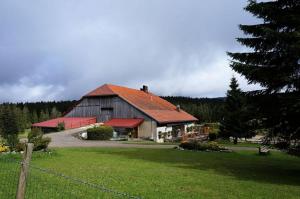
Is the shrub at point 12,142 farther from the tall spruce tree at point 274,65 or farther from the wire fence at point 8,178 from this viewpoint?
the tall spruce tree at point 274,65

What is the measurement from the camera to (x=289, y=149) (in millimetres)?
19391

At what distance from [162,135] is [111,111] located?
377 inches

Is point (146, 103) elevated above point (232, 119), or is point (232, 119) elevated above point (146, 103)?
point (146, 103)

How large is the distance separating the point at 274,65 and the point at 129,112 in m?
41.1

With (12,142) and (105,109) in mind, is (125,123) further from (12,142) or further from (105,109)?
(12,142)

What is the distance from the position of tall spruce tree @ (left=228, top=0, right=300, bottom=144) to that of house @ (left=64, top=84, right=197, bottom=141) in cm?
3586

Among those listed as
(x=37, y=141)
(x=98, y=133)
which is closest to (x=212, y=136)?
(x=98, y=133)

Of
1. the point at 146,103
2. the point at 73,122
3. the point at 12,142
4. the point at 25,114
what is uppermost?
the point at 25,114

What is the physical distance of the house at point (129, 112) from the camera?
183 ft

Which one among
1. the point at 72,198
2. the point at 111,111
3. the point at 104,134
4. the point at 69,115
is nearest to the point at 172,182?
the point at 72,198

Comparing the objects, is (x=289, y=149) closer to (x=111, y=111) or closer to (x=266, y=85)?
(x=266, y=85)

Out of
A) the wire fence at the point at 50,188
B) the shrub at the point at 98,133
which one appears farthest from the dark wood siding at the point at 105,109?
the wire fence at the point at 50,188

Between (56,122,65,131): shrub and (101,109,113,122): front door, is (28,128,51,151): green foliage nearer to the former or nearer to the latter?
(56,122,65,131): shrub

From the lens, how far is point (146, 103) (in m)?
63.8
